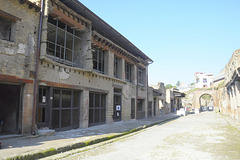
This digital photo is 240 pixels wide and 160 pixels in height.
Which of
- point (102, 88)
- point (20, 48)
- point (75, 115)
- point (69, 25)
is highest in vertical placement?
point (69, 25)

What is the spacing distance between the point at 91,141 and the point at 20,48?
4.94m

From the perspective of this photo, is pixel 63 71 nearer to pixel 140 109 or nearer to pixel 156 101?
pixel 140 109

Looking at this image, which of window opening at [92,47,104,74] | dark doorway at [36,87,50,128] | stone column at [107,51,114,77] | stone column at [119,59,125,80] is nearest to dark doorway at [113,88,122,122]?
stone column at [119,59,125,80]

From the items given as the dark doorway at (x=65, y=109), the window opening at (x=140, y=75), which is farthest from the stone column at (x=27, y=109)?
the window opening at (x=140, y=75)

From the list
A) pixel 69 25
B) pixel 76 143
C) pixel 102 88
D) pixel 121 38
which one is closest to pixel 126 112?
pixel 102 88

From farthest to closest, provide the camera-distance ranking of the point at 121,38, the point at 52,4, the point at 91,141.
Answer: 1. the point at 121,38
2. the point at 52,4
3. the point at 91,141

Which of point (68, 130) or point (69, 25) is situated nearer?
point (68, 130)

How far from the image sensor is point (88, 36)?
1201 centimetres

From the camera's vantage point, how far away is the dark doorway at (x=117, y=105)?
15.5 metres

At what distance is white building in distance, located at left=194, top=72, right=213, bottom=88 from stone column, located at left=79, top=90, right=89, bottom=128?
89.3m

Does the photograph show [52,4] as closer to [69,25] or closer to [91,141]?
[69,25]

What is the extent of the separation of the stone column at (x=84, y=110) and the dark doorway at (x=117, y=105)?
4121 mm

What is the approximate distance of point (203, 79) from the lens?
90.8 meters

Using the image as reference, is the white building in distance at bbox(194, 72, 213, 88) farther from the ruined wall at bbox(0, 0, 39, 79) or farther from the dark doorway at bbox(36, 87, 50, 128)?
the ruined wall at bbox(0, 0, 39, 79)
